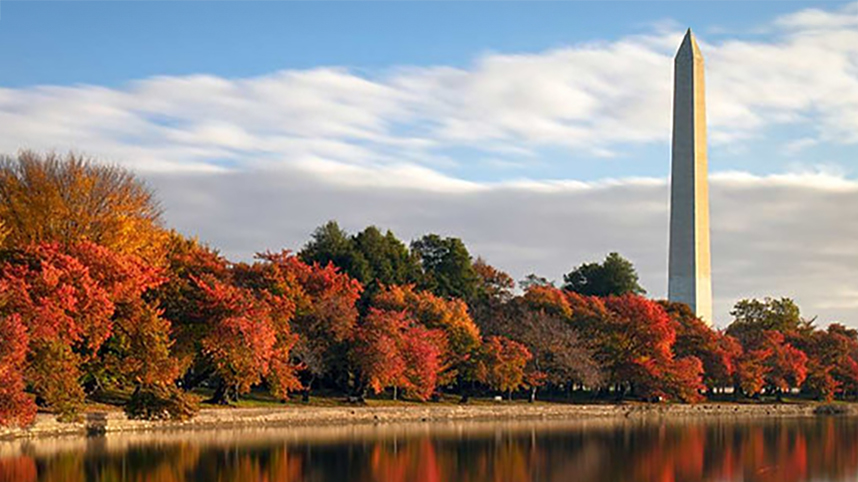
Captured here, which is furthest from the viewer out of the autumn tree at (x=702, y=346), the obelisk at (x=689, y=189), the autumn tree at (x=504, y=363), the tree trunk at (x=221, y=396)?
the autumn tree at (x=702, y=346)

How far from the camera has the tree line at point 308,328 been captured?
49.9 metres

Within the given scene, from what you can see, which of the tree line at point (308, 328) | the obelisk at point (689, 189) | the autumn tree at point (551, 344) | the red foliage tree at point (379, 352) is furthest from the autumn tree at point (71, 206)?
the obelisk at point (689, 189)

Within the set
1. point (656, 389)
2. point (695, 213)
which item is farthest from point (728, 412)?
point (695, 213)

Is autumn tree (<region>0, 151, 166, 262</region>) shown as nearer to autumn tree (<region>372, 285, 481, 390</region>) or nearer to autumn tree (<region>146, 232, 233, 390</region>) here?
autumn tree (<region>146, 232, 233, 390</region>)

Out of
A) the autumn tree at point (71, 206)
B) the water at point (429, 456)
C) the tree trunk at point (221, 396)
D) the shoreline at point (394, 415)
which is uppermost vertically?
the autumn tree at point (71, 206)

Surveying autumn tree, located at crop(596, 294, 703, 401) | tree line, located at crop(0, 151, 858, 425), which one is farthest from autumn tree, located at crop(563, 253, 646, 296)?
autumn tree, located at crop(596, 294, 703, 401)

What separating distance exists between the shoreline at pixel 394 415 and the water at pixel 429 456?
2112mm

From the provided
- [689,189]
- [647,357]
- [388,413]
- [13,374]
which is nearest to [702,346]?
[647,357]

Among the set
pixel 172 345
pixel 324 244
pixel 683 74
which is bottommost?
pixel 172 345

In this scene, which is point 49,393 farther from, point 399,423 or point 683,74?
point 683,74

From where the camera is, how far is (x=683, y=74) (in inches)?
3487

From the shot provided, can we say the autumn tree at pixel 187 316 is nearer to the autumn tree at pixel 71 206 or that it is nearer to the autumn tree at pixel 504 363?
the autumn tree at pixel 71 206

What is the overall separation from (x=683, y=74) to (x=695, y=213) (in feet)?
33.4

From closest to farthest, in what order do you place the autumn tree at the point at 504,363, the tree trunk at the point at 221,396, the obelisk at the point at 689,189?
the tree trunk at the point at 221,396 → the autumn tree at the point at 504,363 → the obelisk at the point at 689,189
